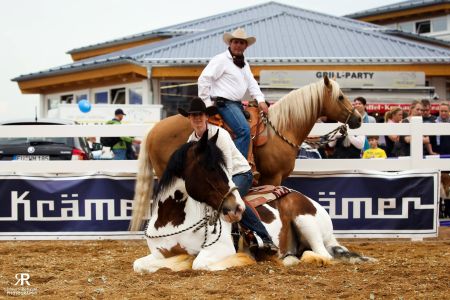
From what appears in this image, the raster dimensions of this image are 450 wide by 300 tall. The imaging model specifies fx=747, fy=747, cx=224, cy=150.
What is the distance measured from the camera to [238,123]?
27.5 ft

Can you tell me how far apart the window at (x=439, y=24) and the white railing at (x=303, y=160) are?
28780 mm

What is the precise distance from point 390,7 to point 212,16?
10500mm

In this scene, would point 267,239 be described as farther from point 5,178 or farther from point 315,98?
point 5,178

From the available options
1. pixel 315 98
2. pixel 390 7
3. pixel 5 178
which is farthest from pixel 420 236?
pixel 390 7

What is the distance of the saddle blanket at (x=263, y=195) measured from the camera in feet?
23.8

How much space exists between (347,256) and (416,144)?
3088 millimetres

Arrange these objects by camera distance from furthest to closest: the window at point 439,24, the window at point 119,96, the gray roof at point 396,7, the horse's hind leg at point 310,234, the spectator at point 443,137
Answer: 1. the window at point 439,24
2. the gray roof at point 396,7
3. the window at point 119,96
4. the spectator at point 443,137
5. the horse's hind leg at point 310,234

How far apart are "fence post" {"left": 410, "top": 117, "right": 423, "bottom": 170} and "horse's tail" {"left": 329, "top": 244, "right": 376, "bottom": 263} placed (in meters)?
2.81

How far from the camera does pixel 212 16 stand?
33.2m

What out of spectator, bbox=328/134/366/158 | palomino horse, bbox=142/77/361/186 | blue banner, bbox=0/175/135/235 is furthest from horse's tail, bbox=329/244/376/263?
spectator, bbox=328/134/366/158

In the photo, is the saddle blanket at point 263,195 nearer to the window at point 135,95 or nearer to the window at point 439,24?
the window at point 135,95

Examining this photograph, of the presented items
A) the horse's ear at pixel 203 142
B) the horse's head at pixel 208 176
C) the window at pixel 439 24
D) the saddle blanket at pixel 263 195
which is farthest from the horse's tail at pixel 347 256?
the window at pixel 439 24

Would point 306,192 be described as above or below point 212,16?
below

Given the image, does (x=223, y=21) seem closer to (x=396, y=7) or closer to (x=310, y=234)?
(x=396, y=7)
